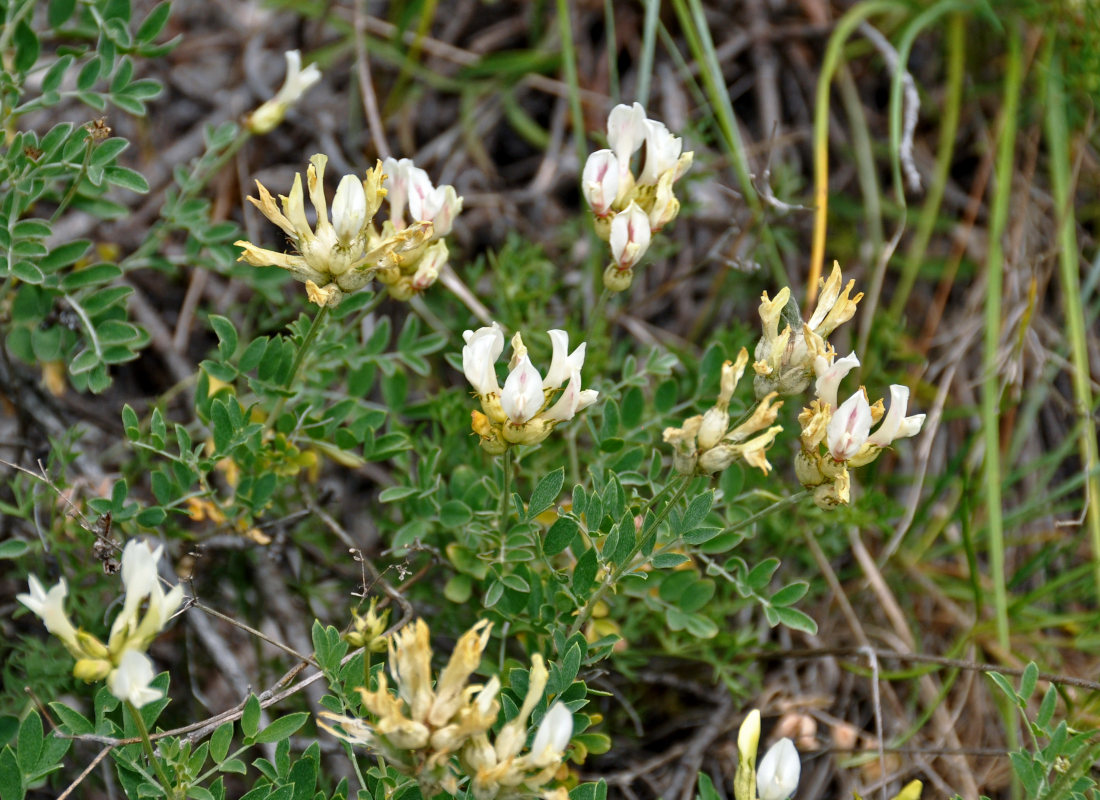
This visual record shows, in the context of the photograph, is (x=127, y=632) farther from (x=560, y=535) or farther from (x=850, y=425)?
(x=850, y=425)

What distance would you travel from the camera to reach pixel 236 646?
7.32ft

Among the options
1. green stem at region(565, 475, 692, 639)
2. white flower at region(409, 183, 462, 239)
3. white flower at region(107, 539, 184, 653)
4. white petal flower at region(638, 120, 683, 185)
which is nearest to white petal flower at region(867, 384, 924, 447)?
green stem at region(565, 475, 692, 639)

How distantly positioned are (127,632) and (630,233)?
3.16 ft

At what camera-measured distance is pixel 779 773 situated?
52.7 inches

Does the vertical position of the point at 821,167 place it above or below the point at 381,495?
above

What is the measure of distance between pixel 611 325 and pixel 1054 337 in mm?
1281

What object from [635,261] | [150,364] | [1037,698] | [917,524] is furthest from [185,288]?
[1037,698]

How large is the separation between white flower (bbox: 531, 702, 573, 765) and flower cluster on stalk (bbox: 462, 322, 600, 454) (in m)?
0.43

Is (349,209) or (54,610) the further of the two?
(349,209)

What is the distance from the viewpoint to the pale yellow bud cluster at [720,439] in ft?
4.55

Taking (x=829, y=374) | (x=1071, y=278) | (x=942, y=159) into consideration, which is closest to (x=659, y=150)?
(x=829, y=374)

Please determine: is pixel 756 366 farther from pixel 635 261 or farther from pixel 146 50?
pixel 146 50

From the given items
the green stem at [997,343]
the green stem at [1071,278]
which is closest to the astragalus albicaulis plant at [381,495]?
the green stem at [997,343]

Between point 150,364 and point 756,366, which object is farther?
point 150,364
